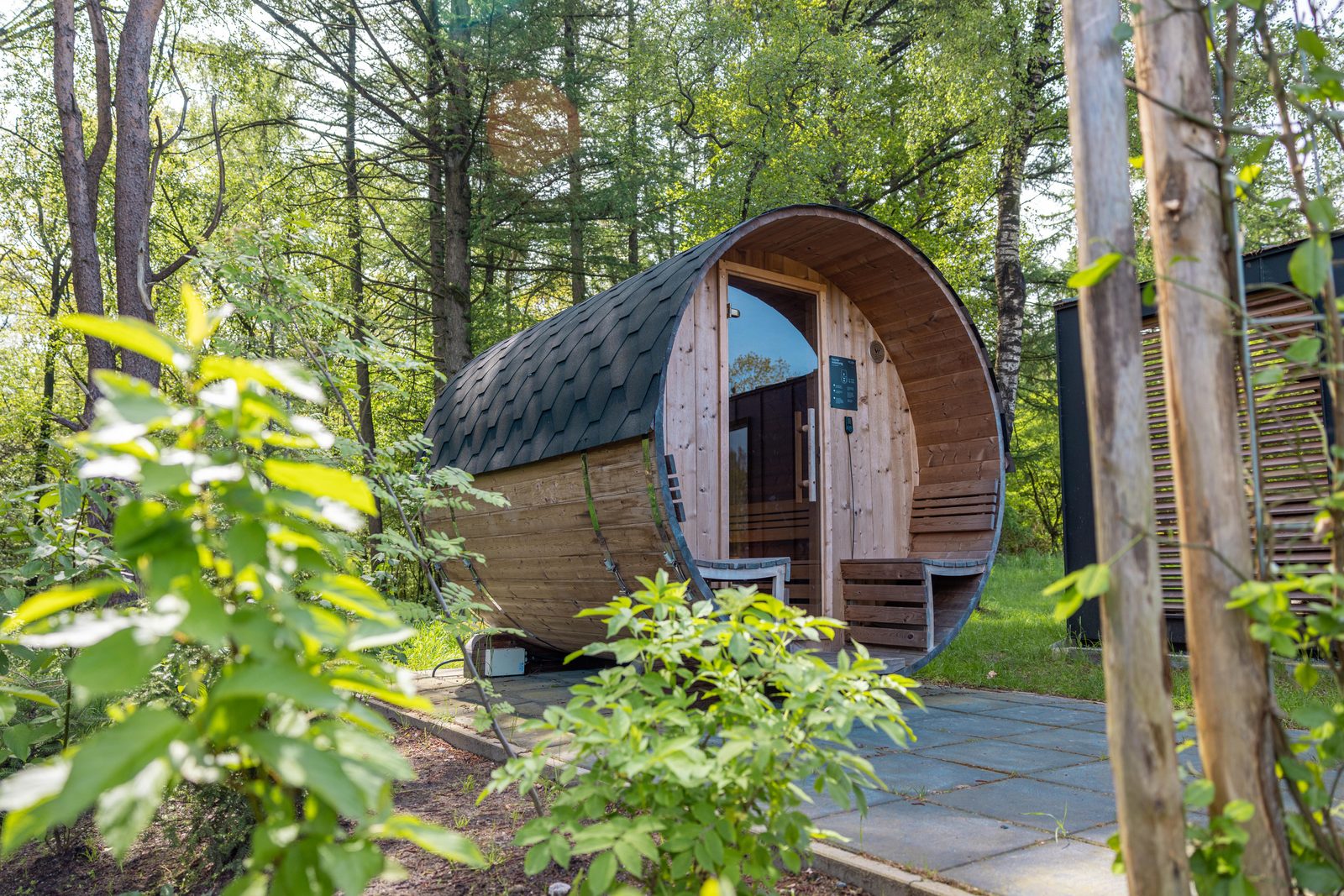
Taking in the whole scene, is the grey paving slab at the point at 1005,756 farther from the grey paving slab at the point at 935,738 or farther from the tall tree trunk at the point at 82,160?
the tall tree trunk at the point at 82,160

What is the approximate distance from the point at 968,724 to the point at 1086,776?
1.08m

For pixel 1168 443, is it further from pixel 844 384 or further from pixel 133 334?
pixel 133 334

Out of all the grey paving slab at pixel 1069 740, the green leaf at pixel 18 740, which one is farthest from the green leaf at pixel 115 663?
the grey paving slab at pixel 1069 740

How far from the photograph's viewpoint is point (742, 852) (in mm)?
1681

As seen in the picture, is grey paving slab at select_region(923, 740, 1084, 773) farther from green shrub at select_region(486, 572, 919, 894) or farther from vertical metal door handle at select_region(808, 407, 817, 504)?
vertical metal door handle at select_region(808, 407, 817, 504)

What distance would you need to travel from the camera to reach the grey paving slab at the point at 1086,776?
318cm

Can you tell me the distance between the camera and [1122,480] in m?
1.37

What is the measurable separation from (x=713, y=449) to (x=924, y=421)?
5.81 ft

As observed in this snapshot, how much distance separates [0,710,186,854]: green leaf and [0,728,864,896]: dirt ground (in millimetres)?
1810

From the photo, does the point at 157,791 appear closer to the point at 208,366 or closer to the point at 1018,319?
the point at 208,366

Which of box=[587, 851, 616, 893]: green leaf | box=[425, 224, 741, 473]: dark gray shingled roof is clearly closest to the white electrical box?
box=[425, 224, 741, 473]: dark gray shingled roof

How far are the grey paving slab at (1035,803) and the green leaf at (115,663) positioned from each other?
2.61 m

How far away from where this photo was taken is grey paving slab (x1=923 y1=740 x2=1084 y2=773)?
351 cm

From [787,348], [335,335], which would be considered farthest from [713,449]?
[335,335]
